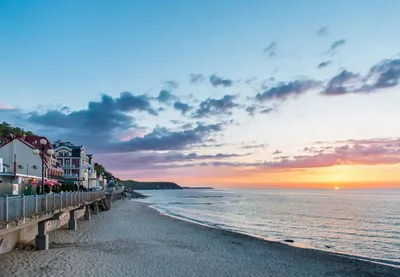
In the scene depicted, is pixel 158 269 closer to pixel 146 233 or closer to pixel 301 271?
pixel 301 271

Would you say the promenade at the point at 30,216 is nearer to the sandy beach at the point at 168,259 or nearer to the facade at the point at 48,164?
the sandy beach at the point at 168,259

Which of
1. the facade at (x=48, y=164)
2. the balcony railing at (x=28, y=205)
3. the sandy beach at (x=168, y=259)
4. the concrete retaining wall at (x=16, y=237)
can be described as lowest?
the sandy beach at (x=168, y=259)

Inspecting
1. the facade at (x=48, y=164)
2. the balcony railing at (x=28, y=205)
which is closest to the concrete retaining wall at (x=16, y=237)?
the balcony railing at (x=28, y=205)

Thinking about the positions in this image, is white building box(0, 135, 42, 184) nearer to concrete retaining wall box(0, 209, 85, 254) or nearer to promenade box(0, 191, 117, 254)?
promenade box(0, 191, 117, 254)

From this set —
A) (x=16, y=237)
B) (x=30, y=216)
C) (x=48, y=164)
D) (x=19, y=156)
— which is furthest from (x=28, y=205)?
(x=48, y=164)

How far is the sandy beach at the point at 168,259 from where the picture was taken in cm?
1616

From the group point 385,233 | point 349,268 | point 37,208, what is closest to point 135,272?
point 37,208

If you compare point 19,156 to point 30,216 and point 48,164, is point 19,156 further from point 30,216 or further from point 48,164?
point 30,216

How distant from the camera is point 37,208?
52.2 ft

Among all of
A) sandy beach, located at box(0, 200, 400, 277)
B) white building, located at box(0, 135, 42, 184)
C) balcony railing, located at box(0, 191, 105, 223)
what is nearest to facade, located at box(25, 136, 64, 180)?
white building, located at box(0, 135, 42, 184)

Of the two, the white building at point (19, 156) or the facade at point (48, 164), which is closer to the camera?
the white building at point (19, 156)

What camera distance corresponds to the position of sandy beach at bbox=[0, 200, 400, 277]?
53.0 ft

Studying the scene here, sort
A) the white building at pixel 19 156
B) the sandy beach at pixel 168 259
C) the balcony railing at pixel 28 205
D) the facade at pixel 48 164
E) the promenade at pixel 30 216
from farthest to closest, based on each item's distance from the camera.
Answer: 1. the facade at pixel 48 164
2. the white building at pixel 19 156
3. the sandy beach at pixel 168 259
4. the promenade at pixel 30 216
5. the balcony railing at pixel 28 205

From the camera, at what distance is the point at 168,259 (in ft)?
62.7
